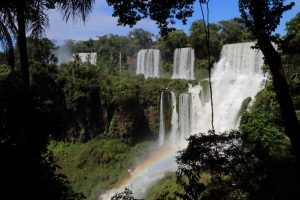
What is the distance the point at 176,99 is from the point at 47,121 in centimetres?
3312

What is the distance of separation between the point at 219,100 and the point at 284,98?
29.9 meters

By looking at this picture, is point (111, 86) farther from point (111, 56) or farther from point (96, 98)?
point (111, 56)

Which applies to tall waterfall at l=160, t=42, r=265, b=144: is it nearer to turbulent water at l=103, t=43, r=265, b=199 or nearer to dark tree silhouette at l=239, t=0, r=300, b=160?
turbulent water at l=103, t=43, r=265, b=199

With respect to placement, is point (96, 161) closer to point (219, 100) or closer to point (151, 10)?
point (219, 100)

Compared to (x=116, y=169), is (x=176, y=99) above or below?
above

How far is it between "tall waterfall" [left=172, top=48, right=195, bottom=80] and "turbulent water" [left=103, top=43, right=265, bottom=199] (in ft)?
16.5

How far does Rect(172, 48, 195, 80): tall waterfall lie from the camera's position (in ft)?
144

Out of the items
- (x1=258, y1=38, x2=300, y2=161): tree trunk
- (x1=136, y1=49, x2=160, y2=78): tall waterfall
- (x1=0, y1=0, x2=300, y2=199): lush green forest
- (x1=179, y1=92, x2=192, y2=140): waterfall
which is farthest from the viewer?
(x1=136, y1=49, x2=160, y2=78): tall waterfall

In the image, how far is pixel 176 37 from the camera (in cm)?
4662

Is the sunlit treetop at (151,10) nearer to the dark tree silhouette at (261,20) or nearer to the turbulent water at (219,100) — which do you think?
the dark tree silhouette at (261,20)

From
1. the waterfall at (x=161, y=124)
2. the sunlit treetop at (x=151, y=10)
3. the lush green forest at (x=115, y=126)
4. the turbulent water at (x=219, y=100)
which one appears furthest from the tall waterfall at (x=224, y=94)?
the sunlit treetop at (x=151, y=10)

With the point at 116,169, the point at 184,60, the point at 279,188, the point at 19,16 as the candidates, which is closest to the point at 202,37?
the point at 184,60

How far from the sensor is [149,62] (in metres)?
49.5

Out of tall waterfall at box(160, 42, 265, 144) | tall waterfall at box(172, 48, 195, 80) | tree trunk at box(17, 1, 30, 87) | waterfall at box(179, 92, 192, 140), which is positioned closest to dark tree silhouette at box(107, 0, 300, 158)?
tree trunk at box(17, 1, 30, 87)
